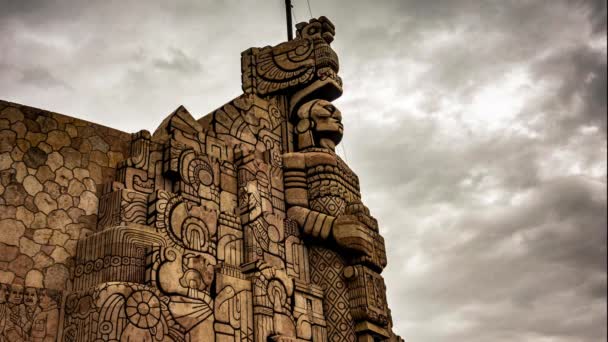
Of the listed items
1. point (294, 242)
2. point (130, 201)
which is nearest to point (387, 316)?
point (294, 242)

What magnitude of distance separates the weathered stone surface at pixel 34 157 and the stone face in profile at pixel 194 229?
0.01 metres

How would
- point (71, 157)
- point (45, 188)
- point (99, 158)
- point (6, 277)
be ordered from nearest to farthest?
point (6, 277) < point (45, 188) < point (71, 157) < point (99, 158)

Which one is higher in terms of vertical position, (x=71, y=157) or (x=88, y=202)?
(x=71, y=157)

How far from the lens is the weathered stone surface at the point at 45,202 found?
6.00 meters

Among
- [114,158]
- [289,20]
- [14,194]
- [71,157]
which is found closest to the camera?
[14,194]

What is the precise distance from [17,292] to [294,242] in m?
3.20

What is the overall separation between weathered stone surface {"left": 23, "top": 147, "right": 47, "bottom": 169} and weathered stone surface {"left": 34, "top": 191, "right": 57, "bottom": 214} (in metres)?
0.29

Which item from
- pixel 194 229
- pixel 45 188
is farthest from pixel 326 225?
pixel 45 188

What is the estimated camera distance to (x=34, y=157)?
6156 mm

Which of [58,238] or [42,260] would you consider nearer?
[42,260]

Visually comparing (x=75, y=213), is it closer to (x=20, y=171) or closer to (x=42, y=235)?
(x=42, y=235)

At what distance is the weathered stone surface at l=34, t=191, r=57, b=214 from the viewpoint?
5996 mm

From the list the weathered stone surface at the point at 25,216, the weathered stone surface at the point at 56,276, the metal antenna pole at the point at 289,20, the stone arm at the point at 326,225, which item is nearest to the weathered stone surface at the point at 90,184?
the weathered stone surface at the point at 25,216

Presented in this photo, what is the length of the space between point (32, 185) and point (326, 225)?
329 cm
